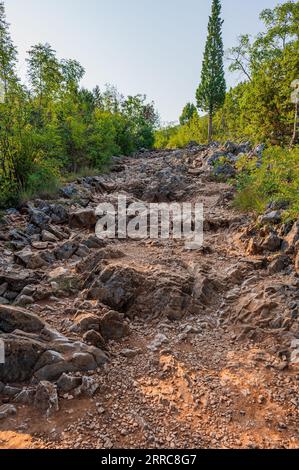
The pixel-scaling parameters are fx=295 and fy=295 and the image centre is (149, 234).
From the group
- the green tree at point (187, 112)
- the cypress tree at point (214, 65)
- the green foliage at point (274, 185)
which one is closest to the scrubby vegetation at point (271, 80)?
the green foliage at point (274, 185)

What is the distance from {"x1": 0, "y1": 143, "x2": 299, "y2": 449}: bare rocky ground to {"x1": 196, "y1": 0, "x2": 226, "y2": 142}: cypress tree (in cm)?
2454

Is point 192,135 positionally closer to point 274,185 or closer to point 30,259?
point 274,185

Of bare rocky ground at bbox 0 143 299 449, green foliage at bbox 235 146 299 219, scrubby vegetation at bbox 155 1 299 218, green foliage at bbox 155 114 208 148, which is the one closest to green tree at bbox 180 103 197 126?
green foliage at bbox 155 114 208 148

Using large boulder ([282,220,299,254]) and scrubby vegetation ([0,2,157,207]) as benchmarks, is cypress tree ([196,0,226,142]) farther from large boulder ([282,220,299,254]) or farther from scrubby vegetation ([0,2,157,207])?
large boulder ([282,220,299,254])

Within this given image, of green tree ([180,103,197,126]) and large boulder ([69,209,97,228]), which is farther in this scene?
green tree ([180,103,197,126])

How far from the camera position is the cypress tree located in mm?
27438

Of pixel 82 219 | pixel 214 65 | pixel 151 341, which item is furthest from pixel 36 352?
pixel 214 65

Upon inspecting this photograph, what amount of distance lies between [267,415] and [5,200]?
7.46 meters

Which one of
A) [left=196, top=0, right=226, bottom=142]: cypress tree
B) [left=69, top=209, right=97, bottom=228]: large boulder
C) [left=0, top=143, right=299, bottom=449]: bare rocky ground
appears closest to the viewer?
[left=0, top=143, right=299, bottom=449]: bare rocky ground

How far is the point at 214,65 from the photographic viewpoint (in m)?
27.5

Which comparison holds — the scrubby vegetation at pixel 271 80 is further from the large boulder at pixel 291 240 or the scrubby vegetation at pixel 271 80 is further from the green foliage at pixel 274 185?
the large boulder at pixel 291 240

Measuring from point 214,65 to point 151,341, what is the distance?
29.9 meters

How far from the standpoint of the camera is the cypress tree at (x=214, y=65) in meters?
27.4
